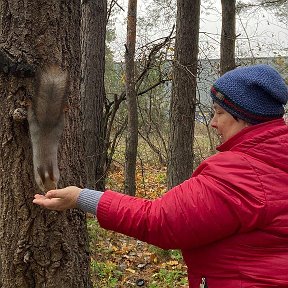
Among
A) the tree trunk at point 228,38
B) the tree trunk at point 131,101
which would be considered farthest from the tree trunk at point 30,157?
the tree trunk at point 131,101

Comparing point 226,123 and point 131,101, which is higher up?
point 226,123

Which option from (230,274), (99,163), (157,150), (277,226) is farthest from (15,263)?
(157,150)

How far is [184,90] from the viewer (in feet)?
21.9

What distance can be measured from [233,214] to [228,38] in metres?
5.87

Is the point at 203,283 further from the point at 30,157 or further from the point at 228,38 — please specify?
the point at 228,38

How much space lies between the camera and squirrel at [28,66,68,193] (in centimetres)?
195

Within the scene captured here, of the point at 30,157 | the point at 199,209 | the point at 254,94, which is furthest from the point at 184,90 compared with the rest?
the point at 199,209

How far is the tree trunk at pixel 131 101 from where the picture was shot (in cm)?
811

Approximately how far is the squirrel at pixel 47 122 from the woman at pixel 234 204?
A: 0.24m

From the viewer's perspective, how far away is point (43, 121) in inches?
78.4

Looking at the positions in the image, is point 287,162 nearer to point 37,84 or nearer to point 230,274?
point 230,274

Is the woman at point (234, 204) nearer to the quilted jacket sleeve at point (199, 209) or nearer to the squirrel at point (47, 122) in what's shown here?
the quilted jacket sleeve at point (199, 209)

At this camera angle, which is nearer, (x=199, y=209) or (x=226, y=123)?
(x=199, y=209)

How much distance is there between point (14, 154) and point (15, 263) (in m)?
0.53
